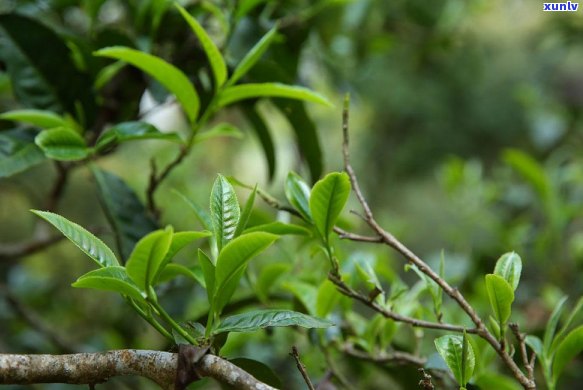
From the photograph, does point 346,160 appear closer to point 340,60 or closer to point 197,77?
point 197,77

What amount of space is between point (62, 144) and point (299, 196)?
0.23 meters

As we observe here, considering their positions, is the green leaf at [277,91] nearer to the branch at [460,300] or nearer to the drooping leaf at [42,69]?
the branch at [460,300]

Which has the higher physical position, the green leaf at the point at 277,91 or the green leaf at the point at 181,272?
the green leaf at the point at 277,91

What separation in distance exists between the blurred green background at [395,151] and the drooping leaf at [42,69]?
0.06 meters

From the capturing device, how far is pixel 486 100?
9.13 ft

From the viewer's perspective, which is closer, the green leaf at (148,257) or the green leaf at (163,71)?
the green leaf at (148,257)

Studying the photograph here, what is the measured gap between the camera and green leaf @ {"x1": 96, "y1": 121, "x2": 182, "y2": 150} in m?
0.56

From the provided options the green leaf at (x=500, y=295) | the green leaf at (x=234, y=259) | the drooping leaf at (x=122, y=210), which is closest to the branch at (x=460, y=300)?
the green leaf at (x=500, y=295)

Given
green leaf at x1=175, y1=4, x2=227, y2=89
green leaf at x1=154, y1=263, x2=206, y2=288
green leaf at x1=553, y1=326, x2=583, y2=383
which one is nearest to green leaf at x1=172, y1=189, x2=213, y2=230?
green leaf at x1=154, y1=263, x2=206, y2=288

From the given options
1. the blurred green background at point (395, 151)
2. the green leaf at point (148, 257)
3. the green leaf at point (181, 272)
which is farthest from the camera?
the blurred green background at point (395, 151)

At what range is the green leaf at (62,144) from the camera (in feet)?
1.77

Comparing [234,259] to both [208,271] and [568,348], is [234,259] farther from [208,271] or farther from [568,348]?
[568,348]

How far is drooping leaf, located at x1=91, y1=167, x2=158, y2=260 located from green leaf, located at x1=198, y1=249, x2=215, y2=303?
→ 187mm

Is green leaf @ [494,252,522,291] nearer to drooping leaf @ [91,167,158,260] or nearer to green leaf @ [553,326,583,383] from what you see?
green leaf @ [553,326,583,383]
